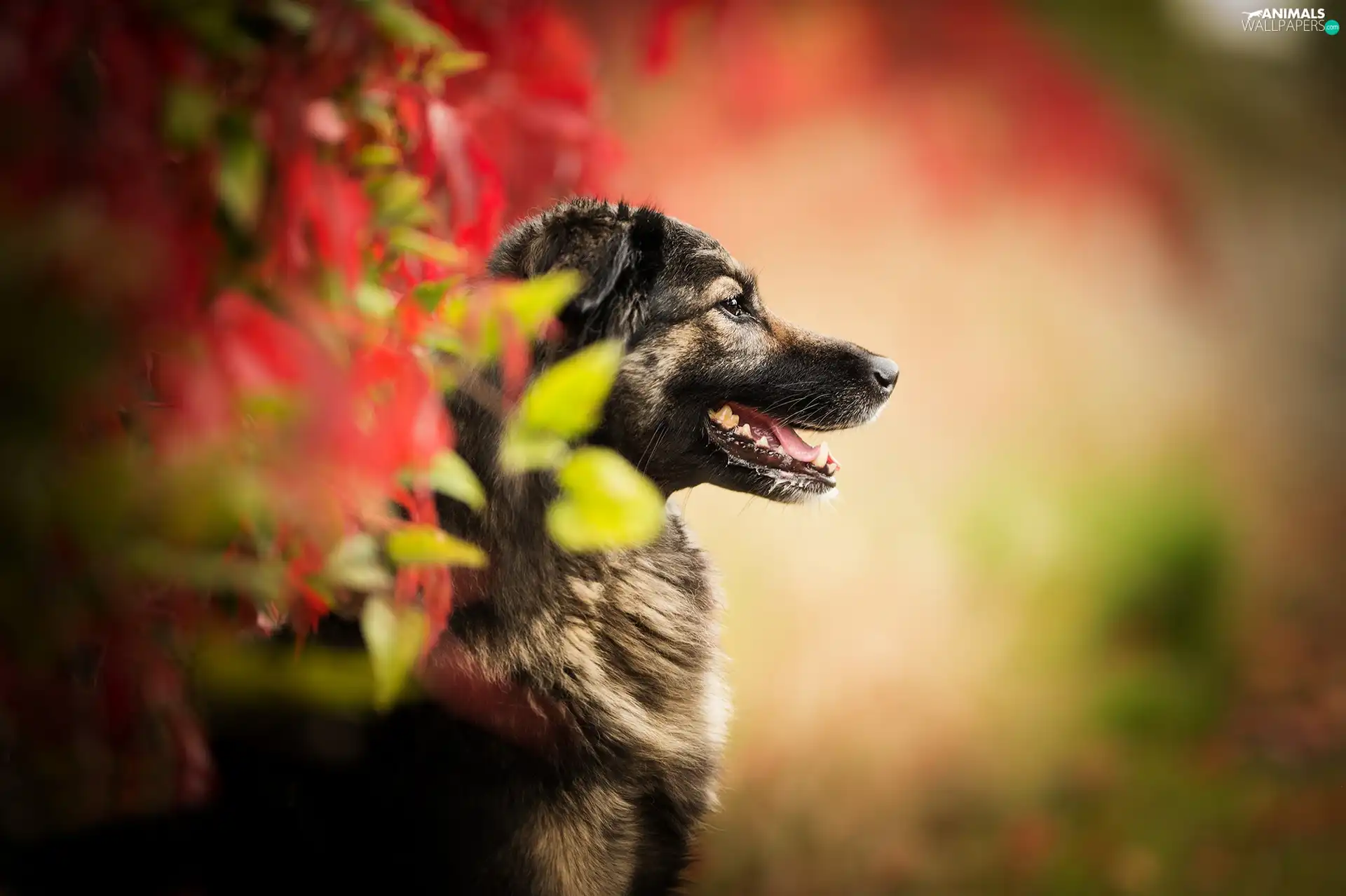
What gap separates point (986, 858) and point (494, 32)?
10.5 feet

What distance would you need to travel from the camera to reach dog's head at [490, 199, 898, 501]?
185cm

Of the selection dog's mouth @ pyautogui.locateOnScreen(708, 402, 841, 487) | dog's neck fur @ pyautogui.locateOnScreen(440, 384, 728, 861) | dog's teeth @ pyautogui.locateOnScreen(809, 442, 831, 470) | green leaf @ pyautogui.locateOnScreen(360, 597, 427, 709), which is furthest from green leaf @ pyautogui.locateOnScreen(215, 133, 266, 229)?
dog's teeth @ pyautogui.locateOnScreen(809, 442, 831, 470)

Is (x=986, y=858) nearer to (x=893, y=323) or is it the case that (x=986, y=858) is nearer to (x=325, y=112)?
(x=893, y=323)

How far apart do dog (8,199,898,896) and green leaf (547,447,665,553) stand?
0.95 m

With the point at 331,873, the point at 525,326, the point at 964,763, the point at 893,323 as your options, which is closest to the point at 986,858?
the point at 964,763

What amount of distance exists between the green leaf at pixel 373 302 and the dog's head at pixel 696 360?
80cm

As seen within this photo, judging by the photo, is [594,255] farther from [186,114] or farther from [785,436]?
[186,114]

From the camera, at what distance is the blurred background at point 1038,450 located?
11.7 feet

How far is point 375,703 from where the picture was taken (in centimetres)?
160

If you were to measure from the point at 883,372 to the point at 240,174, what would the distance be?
1.65 m

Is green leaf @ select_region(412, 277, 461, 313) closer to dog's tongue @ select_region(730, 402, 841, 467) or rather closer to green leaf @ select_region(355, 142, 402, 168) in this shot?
green leaf @ select_region(355, 142, 402, 168)

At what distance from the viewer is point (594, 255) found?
1793mm

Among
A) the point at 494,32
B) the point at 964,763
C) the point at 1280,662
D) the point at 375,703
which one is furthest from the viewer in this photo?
the point at 1280,662

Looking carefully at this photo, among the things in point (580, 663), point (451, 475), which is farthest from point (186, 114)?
point (580, 663)
